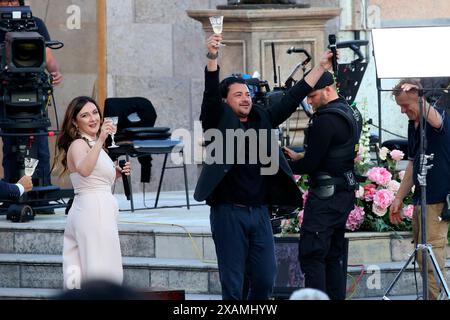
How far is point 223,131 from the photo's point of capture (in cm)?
855

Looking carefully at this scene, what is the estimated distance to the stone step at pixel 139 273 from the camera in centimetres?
1047

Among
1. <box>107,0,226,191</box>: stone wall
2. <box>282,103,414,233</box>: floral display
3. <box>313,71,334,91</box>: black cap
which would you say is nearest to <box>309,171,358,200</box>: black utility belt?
<box>313,71,334,91</box>: black cap

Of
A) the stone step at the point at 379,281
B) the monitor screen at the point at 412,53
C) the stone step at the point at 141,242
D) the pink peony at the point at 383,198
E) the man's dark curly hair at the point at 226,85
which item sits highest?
the monitor screen at the point at 412,53

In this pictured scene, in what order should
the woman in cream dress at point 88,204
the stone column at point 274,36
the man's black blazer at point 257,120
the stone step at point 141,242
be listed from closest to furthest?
1. the man's black blazer at point 257,120
2. the woman in cream dress at point 88,204
3. the stone step at point 141,242
4. the stone column at point 274,36

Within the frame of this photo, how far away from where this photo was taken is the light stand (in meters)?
8.88

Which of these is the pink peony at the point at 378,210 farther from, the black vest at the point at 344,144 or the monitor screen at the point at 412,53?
the monitor screen at the point at 412,53

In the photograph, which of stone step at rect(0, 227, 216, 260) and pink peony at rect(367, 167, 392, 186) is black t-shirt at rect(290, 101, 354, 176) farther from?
stone step at rect(0, 227, 216, 260)

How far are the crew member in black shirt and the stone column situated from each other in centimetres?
421

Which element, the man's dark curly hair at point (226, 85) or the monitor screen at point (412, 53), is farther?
the monitor screen at point (412, 53)

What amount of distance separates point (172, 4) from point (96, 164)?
5.95 m

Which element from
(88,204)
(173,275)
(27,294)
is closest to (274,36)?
(173,275)

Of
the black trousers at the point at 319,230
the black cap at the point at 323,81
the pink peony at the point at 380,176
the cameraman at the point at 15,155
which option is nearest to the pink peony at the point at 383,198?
the pink peony at the point at 380,176

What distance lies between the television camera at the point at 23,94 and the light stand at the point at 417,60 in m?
3.48

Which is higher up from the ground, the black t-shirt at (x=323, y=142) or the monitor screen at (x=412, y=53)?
the monitor screen at (x=412, y=53)
